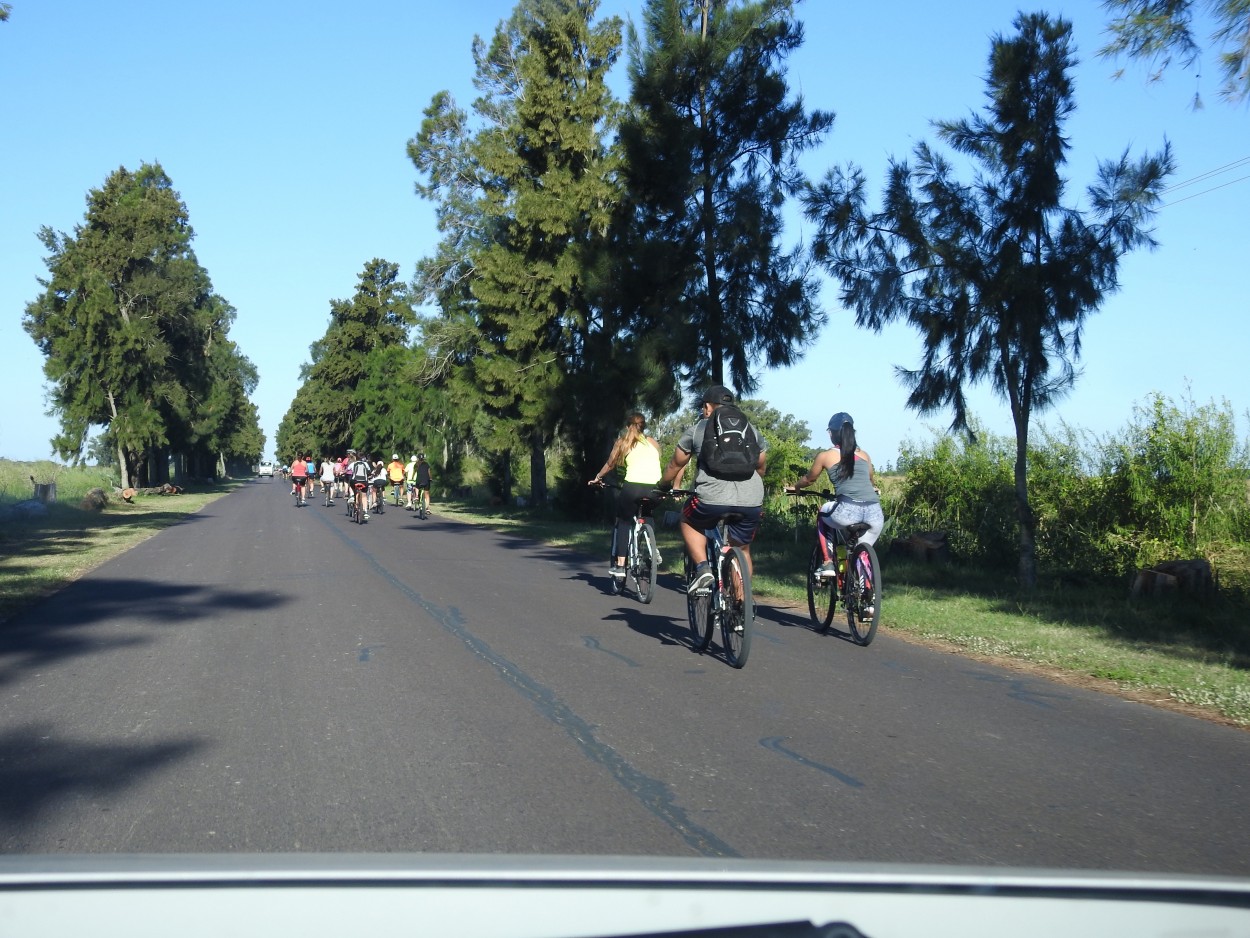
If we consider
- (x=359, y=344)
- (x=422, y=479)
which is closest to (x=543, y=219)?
(x=422, y=479)

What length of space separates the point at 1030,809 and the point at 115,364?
53701 mm

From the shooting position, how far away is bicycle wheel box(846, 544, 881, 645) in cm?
1009

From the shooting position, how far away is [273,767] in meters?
5.68

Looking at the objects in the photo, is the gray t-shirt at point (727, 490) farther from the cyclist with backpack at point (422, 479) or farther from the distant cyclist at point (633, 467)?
the cyclist with backpack at point (422, 479)

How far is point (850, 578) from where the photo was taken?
34.2 ft

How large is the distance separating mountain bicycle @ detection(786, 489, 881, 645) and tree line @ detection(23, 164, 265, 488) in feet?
157

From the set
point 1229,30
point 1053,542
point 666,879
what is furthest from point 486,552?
point 666,879

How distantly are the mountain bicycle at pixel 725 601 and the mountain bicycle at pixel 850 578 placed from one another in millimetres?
1456

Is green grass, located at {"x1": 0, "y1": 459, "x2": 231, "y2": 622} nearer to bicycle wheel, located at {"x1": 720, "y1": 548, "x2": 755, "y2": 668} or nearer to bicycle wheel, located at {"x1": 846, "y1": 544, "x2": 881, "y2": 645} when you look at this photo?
bicycle wheel, located at {"x1": 720, "y1": 548, "x2": 755, "y2": 668}

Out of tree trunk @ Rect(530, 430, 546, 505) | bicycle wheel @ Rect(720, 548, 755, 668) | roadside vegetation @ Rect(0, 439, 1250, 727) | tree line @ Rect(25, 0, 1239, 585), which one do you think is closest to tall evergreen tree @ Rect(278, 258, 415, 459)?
tree line @ Rect(25, 0, 1239, 585)

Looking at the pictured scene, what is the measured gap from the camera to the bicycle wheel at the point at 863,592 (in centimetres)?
1009

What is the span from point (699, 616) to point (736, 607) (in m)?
0.95

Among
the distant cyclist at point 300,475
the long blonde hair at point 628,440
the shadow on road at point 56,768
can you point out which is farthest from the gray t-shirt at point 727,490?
the distant cyclist at point 300,475

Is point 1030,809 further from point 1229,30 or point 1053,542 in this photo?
point 1053,542
